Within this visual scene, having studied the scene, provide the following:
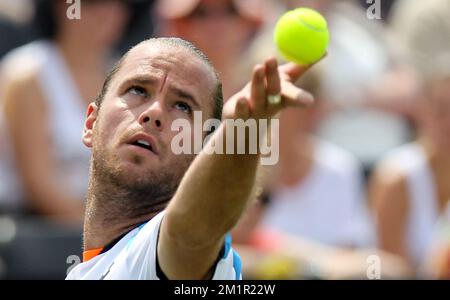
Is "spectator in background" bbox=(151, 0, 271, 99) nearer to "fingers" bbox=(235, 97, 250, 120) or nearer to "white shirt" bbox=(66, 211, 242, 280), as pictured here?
"white shirt" bbox=(66, 211, 242, 280)

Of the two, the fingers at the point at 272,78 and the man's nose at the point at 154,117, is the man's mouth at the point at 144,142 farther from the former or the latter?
the fingers at the point at 272,78

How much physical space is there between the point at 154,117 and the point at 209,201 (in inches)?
16.9

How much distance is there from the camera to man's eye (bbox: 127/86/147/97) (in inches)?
137

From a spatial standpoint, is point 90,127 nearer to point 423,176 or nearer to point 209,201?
point 209,201

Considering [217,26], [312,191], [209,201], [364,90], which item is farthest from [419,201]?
[209,201]

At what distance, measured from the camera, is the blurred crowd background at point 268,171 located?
21.1 feet

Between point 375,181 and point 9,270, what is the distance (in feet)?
7.54

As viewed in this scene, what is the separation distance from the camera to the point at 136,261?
323 cm

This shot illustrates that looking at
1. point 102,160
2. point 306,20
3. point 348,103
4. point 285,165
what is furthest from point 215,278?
point 348,103

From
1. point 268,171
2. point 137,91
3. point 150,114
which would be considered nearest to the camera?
point 150,114

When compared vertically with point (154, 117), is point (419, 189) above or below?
above

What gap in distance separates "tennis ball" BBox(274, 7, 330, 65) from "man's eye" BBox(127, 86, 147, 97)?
45 centimetres

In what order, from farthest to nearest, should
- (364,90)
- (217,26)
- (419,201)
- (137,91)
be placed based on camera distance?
(364,90) < (419,201) < (217,26) < (137,91)

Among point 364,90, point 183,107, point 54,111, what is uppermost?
point 364,90
